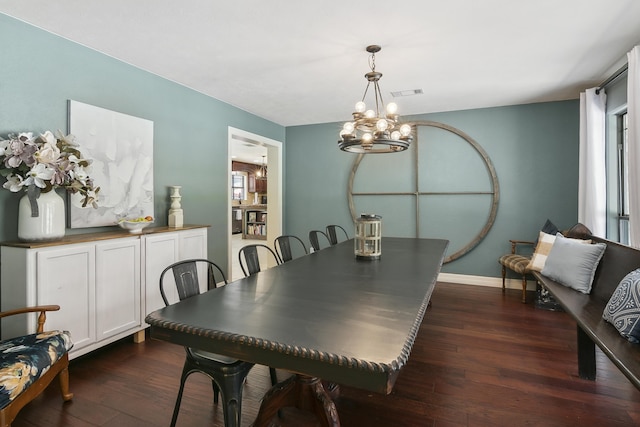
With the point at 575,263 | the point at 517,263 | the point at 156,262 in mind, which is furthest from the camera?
the point at 517,263

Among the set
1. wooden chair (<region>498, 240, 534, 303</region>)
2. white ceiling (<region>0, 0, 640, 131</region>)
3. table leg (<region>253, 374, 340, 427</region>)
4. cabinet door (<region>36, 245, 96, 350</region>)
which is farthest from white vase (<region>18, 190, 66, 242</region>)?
wooden chair (<region>498, 240, 534, 303</region>)

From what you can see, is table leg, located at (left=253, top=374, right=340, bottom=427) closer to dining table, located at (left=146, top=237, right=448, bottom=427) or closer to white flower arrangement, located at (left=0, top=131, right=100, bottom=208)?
dining table, located at (left=146, top=237, right=448, bottom=427)

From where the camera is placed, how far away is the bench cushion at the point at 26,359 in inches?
55.3

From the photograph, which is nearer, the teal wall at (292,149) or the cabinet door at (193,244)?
the teal wall at (292,149)

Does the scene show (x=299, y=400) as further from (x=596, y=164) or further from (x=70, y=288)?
(x=596, y=164)

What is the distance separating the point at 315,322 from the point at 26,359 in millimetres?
1432

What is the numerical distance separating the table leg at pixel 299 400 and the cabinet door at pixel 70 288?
1.59m

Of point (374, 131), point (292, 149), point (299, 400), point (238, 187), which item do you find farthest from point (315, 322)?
point (238, 187)

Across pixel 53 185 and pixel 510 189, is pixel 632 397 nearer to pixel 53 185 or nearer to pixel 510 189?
pixel 510 189

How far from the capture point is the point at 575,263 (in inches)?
97.0

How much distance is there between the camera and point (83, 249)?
7.47 feet

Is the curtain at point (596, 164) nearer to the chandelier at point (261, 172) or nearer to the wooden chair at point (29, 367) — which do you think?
the wooden chair at point (29, 367)

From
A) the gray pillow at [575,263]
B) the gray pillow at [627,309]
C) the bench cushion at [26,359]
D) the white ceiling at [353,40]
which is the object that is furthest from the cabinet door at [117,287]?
the gray pillow at [575,263]

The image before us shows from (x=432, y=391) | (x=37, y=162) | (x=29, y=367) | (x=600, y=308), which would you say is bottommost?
(x=432, y=391)
